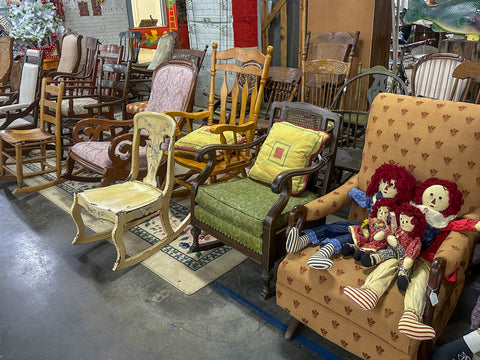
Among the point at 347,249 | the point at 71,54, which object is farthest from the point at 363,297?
the point at 71,54

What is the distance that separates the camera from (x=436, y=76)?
10.6ft

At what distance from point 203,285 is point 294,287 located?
2.32ft

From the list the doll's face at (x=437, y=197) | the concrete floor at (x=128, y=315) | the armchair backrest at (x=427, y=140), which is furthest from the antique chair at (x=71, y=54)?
the doll's face at (x=437, y=197)

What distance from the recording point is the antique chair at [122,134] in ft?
9.73

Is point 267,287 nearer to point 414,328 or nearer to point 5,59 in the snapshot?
point 414,328

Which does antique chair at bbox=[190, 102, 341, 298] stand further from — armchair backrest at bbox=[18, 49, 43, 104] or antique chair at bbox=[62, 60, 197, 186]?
armchair backrest at bbox=[18, 49, 43, 104]

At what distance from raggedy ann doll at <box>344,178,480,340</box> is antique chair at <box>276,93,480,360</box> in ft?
0.14

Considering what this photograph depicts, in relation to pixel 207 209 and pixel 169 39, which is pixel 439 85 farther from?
pixel 169 39

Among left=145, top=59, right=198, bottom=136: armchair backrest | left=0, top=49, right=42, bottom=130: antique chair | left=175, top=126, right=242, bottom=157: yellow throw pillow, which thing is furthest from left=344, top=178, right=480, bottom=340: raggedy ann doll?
left=0, top=49, right=42, bottom=130: antique chair

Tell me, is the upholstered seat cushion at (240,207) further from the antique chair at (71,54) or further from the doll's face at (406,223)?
the antique chair at (71,54)

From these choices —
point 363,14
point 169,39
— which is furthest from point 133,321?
point 169,39

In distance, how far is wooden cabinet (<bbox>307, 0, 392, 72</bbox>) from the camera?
4316 millimetres

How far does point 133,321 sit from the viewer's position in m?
2.09

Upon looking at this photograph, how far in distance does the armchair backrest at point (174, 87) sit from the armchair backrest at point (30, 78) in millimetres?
1375
